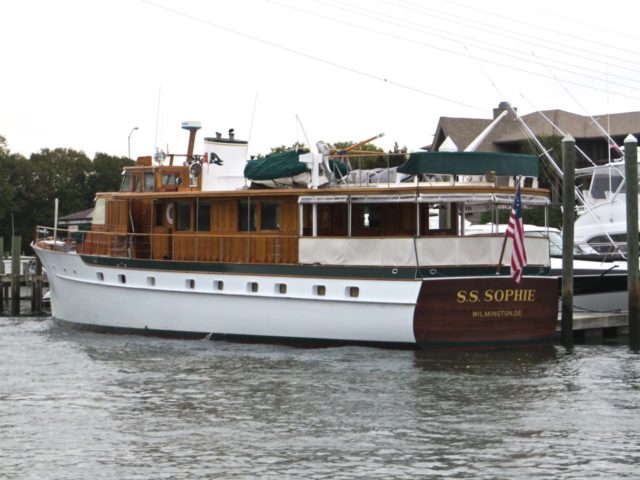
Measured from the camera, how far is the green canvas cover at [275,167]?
2819cm

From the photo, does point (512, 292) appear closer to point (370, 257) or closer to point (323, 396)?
point (370, 257)

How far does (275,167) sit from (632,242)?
8405mm

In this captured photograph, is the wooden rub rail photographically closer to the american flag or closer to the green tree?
the american flag

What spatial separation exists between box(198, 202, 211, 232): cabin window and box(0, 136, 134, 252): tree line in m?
56.1

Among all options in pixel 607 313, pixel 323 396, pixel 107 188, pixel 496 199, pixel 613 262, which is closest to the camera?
pixel 323 396

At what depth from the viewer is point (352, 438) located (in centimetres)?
1731

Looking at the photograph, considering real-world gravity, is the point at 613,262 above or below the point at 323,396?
above

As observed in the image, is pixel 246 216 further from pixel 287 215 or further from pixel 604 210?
pixel 604 210

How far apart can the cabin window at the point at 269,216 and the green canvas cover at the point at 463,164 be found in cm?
387

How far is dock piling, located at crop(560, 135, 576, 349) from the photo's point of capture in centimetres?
2677

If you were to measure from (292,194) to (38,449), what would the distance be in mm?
12342

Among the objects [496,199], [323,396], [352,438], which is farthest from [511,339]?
[352,438]

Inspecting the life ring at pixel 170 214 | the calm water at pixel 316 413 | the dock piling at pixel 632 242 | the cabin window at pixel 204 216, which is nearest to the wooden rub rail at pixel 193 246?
the cabin window at pixel 204 216

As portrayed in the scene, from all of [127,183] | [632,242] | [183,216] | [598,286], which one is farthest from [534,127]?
[632,242]
